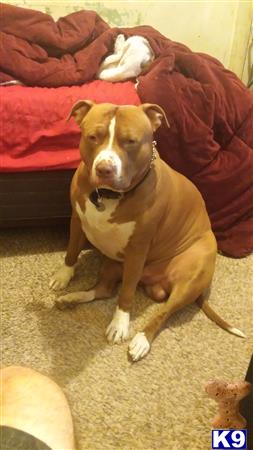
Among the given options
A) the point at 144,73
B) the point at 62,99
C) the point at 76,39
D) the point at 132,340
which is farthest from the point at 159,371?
the point at 76,39

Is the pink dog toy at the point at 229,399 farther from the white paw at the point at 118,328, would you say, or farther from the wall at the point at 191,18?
the wall at the point at 191,18

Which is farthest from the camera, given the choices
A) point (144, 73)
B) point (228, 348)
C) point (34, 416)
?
point (144, 73)

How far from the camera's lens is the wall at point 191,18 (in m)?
2.55

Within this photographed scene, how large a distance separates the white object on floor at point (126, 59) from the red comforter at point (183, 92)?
0.04m

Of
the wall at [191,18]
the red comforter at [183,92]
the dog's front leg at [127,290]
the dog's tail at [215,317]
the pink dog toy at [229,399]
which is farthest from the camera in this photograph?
the wall at [191,18]

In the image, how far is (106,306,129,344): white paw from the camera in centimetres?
164

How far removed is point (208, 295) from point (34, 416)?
1.18m

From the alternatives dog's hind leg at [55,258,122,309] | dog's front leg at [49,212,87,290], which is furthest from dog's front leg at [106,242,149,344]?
dog's front leg at [49,212,87,290]

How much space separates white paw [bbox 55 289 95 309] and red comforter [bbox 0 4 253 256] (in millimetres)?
670

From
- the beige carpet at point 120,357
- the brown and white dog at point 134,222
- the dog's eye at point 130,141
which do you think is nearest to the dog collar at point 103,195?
the brown and white dog at point 134,222

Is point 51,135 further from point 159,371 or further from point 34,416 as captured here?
point 34,416

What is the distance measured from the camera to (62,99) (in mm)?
1797

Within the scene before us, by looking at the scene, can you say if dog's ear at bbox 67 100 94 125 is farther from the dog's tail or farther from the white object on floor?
the dog's tail

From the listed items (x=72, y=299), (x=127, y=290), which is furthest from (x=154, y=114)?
(x=72, y=299)
